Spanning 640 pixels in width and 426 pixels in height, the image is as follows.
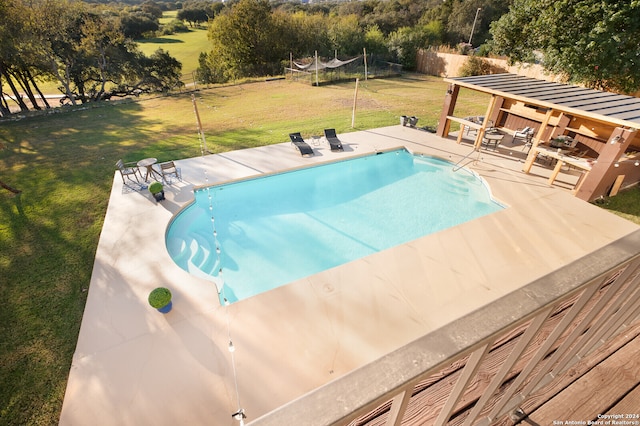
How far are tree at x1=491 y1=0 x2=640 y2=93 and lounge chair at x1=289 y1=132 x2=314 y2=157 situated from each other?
11133mm

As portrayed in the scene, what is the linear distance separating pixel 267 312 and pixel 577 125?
13.6 m

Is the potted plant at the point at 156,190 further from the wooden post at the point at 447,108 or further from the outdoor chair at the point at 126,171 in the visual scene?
the wooden post at the point at 447,108

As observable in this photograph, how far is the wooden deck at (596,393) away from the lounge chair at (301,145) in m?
10.4

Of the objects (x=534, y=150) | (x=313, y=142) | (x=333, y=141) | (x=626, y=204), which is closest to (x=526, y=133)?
(x=534, y=150)

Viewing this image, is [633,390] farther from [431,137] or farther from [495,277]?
[431,137]

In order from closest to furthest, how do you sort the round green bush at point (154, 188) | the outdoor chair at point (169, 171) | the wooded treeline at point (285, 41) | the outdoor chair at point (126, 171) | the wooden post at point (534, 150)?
the round green bush at point (154, 188), the outdoor chair at point (126, 171), the outdoor chair at point (169, 171), the wooden post at point (534, 150), the wooded treeline at point (285, 41)

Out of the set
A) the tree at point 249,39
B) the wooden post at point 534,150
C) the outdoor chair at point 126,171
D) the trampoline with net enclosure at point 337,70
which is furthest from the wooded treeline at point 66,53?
the wooden post at point 534,150

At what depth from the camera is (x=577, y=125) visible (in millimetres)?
11555

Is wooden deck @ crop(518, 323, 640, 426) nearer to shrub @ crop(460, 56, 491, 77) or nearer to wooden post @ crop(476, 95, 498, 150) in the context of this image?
wooden post @ crop(476, 95, 498, 150)

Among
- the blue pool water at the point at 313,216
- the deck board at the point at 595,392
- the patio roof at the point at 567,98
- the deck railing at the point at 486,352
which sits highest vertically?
the deck railing at the point at 486,352

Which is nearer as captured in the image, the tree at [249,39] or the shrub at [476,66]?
the shrub at [476,66]

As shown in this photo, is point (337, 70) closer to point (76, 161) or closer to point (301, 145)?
point (301, 145)

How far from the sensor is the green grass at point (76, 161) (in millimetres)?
5023

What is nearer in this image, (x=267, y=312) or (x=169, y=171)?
(x=267, y=312)
